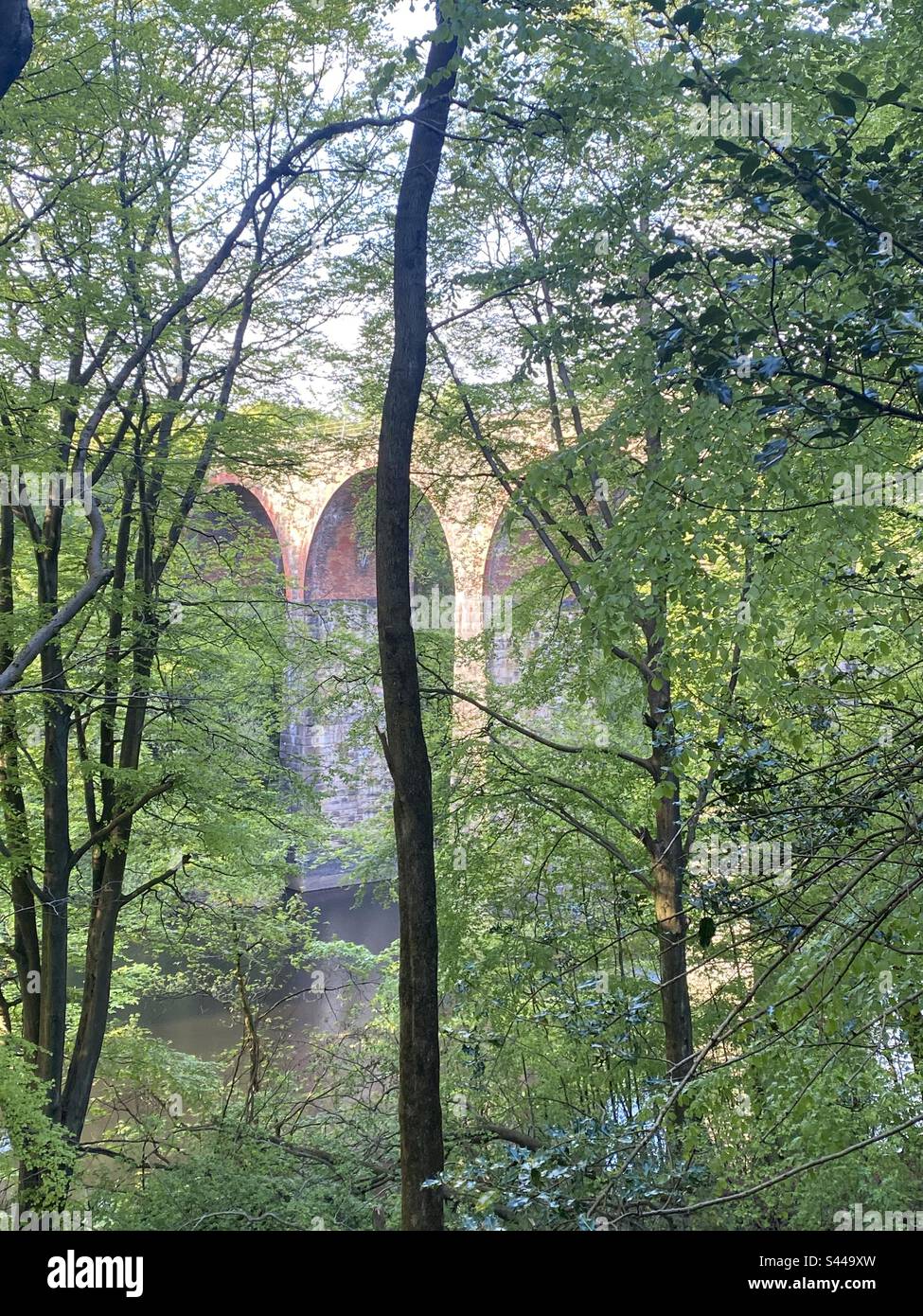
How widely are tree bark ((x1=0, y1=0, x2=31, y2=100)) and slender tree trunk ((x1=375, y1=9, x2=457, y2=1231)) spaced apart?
7.08ft

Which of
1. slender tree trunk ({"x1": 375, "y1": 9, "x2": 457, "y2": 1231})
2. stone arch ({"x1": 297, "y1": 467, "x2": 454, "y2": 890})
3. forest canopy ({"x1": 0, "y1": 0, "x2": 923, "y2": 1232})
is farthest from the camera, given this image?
stone arch ({"x1": 297, "y1": 467, "x2": 454, "y2": 890})

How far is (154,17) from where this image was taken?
7.28m

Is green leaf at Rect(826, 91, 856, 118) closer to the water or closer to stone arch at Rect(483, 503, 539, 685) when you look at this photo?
stone arch at Rect(483, 503, 539, 685)

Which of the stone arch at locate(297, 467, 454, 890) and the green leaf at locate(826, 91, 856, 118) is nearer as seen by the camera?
the green leaf at locate(826, 91, 856, 118)

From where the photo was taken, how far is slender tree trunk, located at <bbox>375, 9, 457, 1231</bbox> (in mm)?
4641

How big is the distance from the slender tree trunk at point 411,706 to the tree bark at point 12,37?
2159 mm

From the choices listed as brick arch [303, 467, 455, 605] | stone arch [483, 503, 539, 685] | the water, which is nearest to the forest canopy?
stone arch [483, 503, 539, 685]

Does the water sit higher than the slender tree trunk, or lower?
lower

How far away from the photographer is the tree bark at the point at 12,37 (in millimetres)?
2900

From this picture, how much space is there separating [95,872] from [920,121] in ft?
25.6

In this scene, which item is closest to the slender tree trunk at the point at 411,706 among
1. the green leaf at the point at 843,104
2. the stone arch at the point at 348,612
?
the green leaf at the point at 843,104

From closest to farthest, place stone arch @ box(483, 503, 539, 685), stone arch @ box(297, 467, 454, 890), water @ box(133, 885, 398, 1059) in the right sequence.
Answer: stone arch @ box(483, 503, 539, 685)
stone arch @ box(297, 467, 454, 890)
water @ box(133, 885, 398, 1059)

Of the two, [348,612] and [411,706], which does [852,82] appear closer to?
[411,706]

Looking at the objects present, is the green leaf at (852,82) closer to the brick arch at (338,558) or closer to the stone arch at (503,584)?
the stone arch at (503,584)
